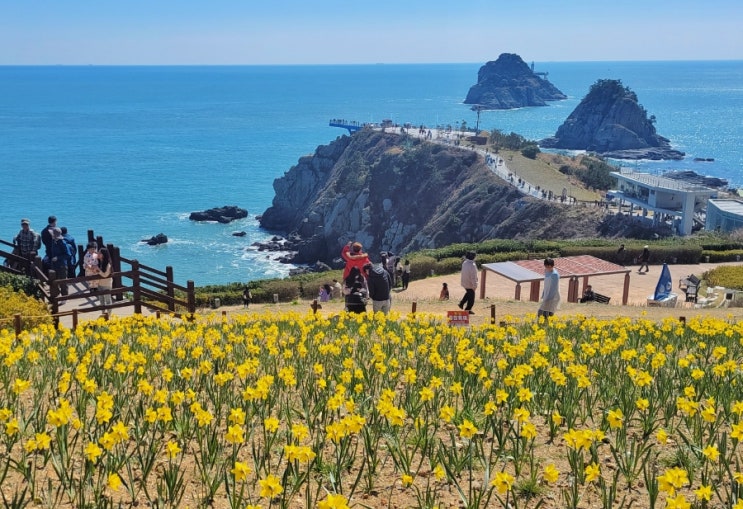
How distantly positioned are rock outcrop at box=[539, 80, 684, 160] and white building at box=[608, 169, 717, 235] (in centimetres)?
9071

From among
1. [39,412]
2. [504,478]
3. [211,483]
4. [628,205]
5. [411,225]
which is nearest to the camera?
[504,478]

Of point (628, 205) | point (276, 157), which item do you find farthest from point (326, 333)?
point (276, 157)

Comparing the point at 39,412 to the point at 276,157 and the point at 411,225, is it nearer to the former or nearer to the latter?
the point at 411,225

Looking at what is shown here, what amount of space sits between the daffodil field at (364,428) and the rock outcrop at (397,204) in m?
45.7

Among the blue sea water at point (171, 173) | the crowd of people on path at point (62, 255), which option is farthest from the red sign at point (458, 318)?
the blue sea water at point (171, 173)

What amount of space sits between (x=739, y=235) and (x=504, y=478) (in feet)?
132

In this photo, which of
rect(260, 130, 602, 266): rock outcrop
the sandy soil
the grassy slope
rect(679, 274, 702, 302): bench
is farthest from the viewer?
the grassy slope

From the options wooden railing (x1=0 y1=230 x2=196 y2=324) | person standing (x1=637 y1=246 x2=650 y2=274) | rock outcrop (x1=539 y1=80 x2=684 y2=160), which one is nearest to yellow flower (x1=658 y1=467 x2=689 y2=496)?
wooden railing (x1=0 y1=230 x2=196 y2=324)

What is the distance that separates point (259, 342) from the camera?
11.0 m

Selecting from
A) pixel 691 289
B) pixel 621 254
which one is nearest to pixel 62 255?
pixel 691 289

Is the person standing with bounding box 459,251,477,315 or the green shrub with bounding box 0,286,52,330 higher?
the person standing with bounding box 459,251,477,315

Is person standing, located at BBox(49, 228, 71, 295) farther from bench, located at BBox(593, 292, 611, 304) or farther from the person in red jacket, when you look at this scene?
bench, located at BBox(593, 292, 611, 304)

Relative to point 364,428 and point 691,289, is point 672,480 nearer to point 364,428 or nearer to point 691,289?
point 364,428

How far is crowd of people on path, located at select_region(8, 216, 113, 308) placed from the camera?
17.9 meters
